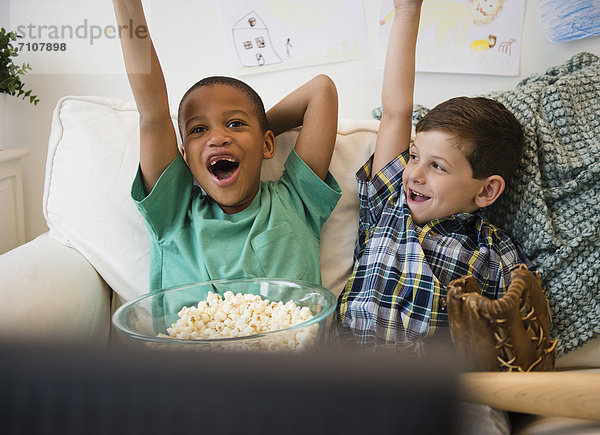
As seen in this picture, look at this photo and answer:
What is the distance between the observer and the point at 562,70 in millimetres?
1333

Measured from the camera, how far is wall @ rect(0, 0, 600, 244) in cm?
161

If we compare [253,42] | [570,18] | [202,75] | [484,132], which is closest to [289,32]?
[253,42]

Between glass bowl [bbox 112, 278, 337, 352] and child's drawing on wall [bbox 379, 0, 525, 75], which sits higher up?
child's drawing on wall [bbox 379, 0, 525, 75]

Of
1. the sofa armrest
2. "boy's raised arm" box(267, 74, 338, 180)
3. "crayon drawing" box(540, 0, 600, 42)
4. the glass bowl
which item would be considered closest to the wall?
"crayon drawing" box(540, 0, 600, 42)

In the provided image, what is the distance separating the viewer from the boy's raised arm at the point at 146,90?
3.36 ft

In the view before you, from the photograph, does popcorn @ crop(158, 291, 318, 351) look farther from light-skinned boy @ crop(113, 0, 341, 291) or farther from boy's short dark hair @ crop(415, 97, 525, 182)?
boy's short dark hair @ crop(415, 97, 525, 182)

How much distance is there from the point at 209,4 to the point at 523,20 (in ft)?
3.05

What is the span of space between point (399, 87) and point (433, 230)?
343 mm

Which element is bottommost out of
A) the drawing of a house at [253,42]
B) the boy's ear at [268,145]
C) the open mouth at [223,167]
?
the open mouth at [223,167]

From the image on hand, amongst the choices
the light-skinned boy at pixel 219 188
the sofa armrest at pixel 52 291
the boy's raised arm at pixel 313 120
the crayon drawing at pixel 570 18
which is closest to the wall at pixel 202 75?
the crayon drawing at pixel 570 18

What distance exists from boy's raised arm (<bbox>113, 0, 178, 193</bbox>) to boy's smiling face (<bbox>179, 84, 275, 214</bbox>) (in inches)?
2.2

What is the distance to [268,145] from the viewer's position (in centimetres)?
127

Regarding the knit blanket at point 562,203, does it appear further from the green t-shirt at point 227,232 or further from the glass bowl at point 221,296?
the glass bowl at point 221,296

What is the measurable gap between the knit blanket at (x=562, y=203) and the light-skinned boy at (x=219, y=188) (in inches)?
16.4
